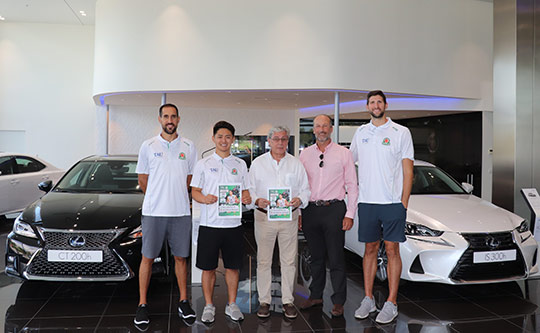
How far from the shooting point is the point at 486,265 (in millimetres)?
3270

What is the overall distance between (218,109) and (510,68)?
9.06 m

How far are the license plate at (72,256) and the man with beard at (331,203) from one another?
63.6 inches

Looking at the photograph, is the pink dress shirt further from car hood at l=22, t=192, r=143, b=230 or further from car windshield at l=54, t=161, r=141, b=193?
car windshield at l=54, t=161, r=141, b=193

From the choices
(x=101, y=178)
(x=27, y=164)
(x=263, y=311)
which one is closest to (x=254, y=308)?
(x=263, y=311)

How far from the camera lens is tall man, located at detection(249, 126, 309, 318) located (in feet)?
9.74

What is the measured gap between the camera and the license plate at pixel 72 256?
3.06 meters

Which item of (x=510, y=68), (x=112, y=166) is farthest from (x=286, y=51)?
(x=112, y=166)

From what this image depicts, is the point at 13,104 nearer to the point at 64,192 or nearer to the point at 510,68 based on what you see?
the point at 64,192

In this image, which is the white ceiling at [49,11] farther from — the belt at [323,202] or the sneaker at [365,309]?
the sneaker at [365,309]

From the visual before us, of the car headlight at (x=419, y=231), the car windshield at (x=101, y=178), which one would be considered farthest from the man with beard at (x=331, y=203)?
the car windshield at (x=101, y=178)

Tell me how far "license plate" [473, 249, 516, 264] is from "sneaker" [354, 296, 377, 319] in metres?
0.90

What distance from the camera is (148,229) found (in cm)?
291

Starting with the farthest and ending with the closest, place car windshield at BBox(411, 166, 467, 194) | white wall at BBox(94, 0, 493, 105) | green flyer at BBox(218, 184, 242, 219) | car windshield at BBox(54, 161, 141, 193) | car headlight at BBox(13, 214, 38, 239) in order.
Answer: white wall at BBox(94, 0, 493, 105)
car windshield at BBox(411, 166, 467, 194)
car windshield at BBox(54, 161, 141, 193)
car headlight at BBox(13, 214, 38, 239)
green flyer at BBox(218, 184, 242, 219)

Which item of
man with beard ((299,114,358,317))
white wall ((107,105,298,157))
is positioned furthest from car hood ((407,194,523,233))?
white wall ((107,105,298,157))
